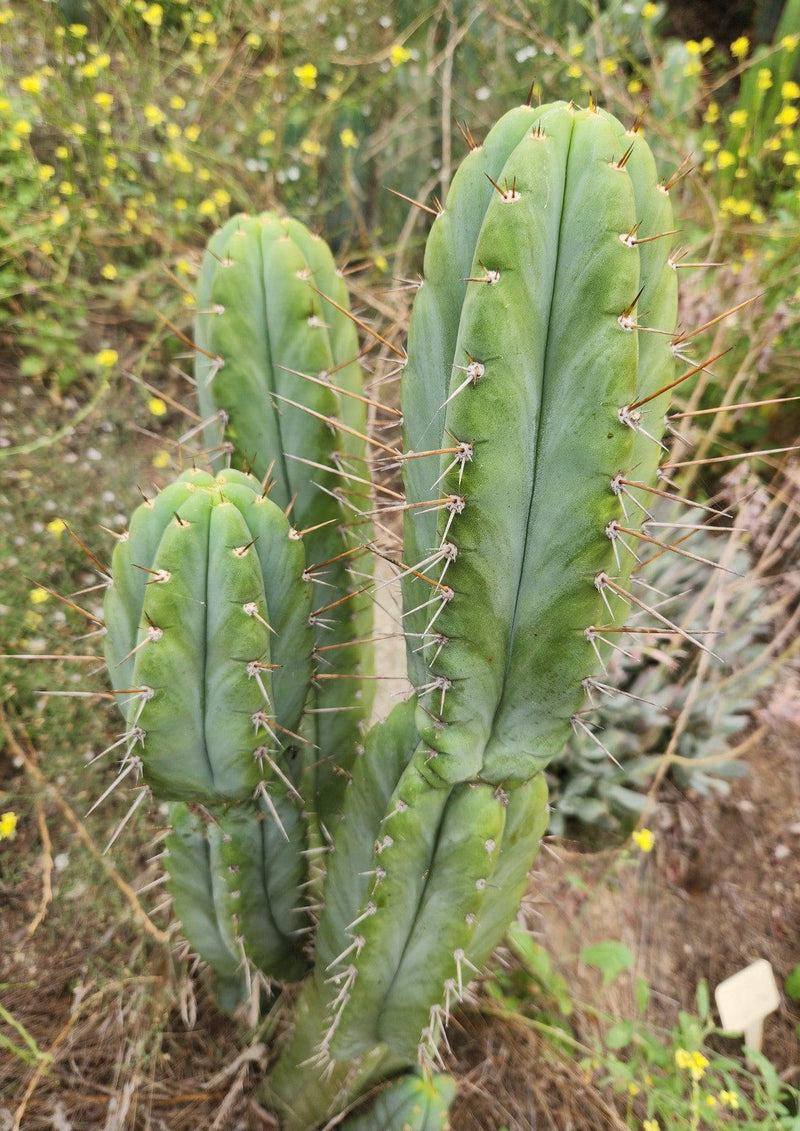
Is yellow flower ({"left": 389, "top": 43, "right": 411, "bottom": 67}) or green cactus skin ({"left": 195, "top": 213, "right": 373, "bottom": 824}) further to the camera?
yellow flower ({"left": 389, "top": 43, "right": 411, "bottom": 67})

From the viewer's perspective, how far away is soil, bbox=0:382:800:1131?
1.65 meters

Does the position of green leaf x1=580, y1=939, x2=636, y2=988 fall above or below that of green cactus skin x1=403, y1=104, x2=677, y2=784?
below

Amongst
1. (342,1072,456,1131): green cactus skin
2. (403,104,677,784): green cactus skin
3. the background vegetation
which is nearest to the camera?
→ (403,104,677,784): green cactus skin

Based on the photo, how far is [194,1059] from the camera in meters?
1.71

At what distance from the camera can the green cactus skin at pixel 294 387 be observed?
1.27 metres

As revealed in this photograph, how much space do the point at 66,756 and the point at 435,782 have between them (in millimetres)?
1381

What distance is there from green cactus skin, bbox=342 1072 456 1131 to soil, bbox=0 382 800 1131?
178 mm

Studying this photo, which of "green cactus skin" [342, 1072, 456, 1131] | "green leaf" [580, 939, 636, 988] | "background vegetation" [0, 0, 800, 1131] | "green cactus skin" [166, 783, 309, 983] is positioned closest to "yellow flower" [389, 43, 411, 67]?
"background vegetation" [0, 0, 800, 1131]

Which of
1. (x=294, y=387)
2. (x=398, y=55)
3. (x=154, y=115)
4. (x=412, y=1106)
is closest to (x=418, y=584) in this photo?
(x=294, y=387)

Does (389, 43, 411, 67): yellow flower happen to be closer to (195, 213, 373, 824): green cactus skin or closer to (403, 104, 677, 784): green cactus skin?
(195, 213, 373, 824): green cactus skin

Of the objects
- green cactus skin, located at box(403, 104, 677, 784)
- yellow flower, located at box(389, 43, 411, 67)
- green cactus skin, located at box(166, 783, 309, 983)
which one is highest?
yellow flower, located at box(389, 43, 411, 67)

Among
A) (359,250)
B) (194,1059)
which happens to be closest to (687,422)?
(359,250)

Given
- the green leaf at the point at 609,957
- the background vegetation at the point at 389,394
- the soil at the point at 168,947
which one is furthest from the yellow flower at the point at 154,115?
the green leaf at the point at 609,957

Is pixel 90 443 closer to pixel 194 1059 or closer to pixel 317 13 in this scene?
pixel 194 1059
